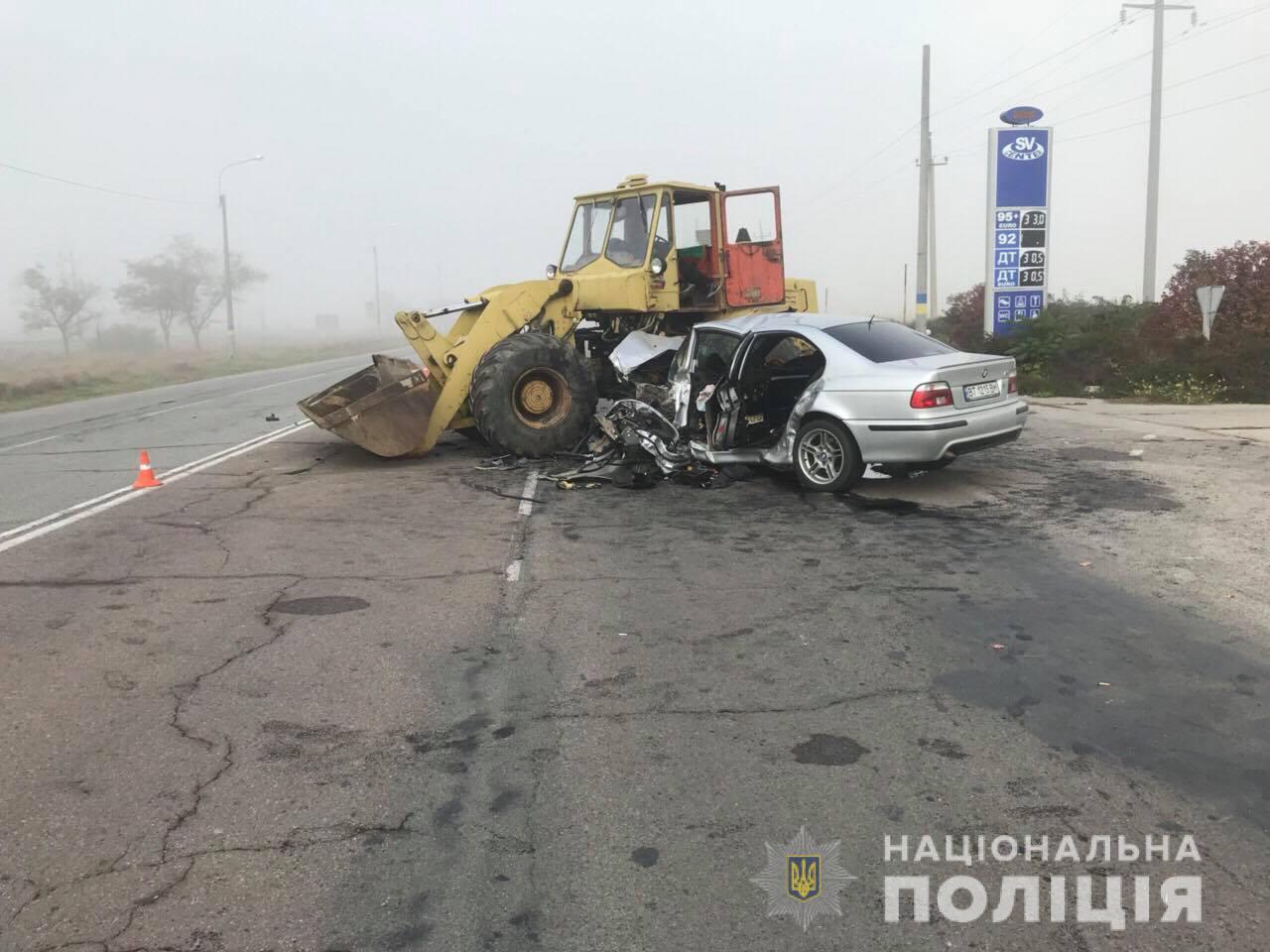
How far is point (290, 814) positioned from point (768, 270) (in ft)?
34.6

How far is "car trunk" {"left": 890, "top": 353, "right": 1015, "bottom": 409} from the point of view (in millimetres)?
8438

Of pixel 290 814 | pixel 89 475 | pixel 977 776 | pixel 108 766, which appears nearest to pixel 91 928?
pixel 290 814

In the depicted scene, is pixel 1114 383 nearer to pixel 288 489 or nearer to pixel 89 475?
pixel 288 489

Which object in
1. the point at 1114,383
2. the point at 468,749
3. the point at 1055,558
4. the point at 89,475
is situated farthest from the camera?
the point at 1114,383

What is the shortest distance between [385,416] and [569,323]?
2.56m

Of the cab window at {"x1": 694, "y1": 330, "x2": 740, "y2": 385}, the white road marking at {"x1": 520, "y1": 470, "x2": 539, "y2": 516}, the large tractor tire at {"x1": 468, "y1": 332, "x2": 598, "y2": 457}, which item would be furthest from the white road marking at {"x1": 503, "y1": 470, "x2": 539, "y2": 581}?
the cab window at {"x1": 694, "y1": 330, "x2": 740, "y2": 385}

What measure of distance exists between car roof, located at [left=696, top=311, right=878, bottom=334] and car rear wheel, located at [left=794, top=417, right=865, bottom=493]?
1.02 metres

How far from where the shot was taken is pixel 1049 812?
3355 millimetres

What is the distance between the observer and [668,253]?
11.9m

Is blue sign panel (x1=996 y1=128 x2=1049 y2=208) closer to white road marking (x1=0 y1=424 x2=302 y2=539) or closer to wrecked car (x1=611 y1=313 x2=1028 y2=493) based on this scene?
wrecked car (x1=611 y1=313 x2=1028 y2=493)

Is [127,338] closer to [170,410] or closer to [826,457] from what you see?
[170,410]

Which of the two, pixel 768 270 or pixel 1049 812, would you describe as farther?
pixel 768 270

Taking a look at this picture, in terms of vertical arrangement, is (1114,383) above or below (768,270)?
below

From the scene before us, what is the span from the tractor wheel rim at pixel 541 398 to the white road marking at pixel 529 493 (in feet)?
2.49
